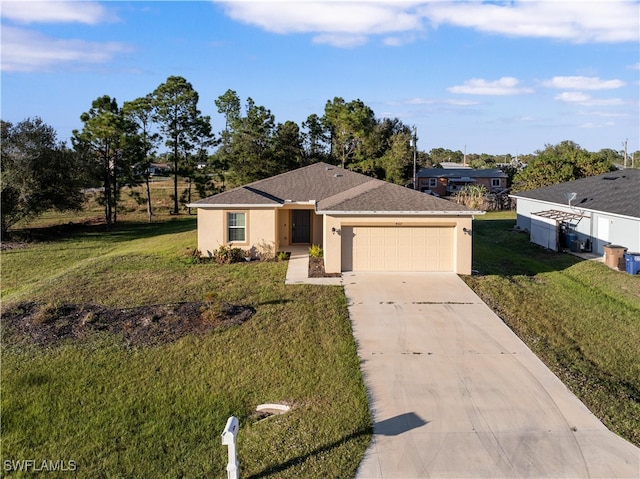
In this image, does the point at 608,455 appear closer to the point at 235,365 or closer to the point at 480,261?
the point at 235,365

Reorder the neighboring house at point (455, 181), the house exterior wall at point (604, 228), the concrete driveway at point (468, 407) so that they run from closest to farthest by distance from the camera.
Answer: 1. the concrete driveway at point (468, 407)
2. the house exterior wall at point (604, 228)
3. the neighboring house at point (455, 181)

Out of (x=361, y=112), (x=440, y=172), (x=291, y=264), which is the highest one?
(x=361, y=112)

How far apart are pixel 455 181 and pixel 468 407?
1935 inches

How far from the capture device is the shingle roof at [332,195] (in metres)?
17.2

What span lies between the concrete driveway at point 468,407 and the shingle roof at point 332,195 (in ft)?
16.3

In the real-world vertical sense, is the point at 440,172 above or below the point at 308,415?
above

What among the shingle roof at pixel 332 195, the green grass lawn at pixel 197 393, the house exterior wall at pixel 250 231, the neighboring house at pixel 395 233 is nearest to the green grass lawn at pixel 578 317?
the neighboring house at pixel 395 233

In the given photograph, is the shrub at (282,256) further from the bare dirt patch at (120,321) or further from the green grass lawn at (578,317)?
the green grass lawn at (578,317)

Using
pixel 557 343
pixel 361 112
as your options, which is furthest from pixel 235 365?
pixel 361 112

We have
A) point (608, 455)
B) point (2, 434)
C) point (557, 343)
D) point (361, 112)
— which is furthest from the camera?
point (361, 112)

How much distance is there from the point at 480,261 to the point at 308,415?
1366 cm

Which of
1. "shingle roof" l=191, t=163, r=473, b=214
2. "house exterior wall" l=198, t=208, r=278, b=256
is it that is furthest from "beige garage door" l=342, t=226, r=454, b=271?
"house exterior wall" l=198, t=208, r=278, b=256

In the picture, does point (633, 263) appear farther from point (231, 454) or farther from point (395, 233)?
point (231, 454)

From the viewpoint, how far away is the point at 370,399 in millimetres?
8594
